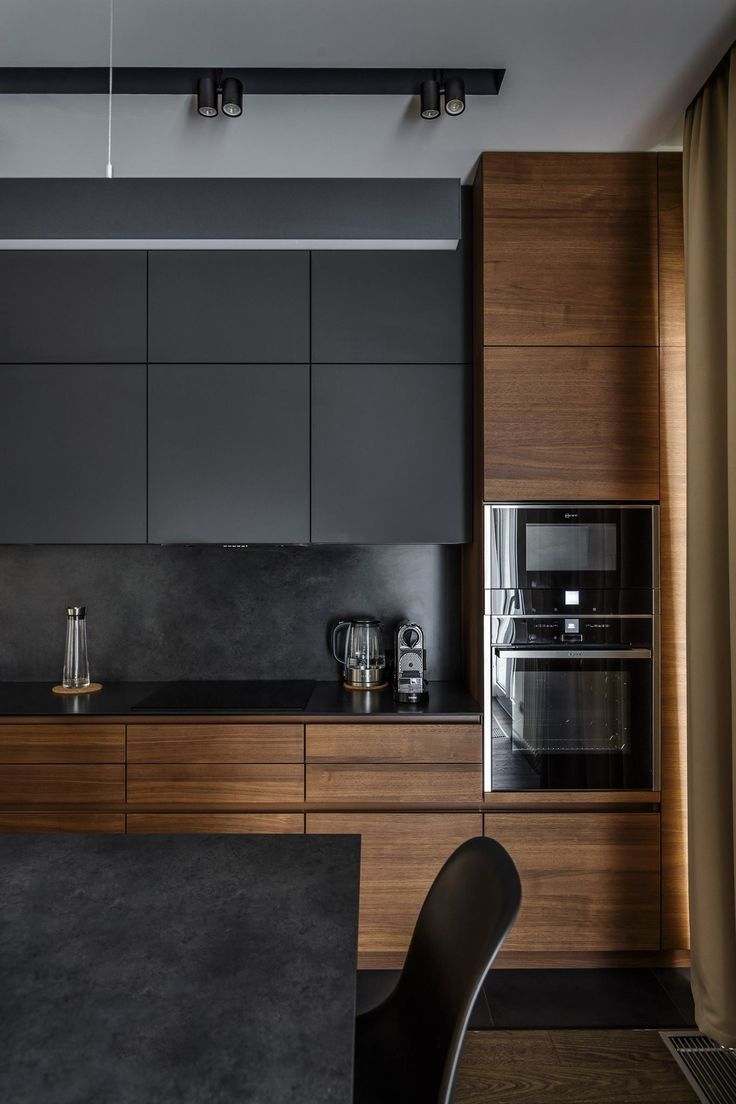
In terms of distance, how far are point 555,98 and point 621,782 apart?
83.5 inches

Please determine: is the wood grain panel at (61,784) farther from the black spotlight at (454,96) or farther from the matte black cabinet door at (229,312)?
the black spotlight at (454,96)

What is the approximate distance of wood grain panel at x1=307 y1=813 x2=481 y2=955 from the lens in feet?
7.88

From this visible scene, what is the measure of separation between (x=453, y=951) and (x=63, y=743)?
64.9 inches

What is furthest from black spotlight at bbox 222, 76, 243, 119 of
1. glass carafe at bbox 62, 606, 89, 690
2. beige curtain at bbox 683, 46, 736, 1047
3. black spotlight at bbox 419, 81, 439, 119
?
glass carafe at bbox 62, 606, 89, 690

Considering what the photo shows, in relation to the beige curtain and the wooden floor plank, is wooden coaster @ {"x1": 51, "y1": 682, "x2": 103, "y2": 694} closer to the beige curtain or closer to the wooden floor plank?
the wooden floor plank

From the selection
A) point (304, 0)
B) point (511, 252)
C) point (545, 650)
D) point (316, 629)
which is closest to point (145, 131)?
point (304, 0)

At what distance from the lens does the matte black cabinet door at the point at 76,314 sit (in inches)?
104

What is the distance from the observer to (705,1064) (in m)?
2.03

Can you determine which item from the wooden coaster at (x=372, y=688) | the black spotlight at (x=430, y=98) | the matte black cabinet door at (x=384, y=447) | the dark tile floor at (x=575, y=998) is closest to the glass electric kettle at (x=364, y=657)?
the wooden coaster at (x=372, y=688)

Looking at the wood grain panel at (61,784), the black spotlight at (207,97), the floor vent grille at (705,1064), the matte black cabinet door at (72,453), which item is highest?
the black spotlight at (207,97)

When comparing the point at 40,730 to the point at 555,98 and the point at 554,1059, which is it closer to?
the point at 554,1059

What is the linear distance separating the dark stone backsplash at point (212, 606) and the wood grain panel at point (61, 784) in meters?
0.60

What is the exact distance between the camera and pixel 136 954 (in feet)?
3.62

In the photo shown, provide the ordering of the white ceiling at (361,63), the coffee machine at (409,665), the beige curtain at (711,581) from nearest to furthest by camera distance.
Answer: the white ceiling at (361,63) → the beige curtain at (711,581) → the coffee machine at (409,665)
